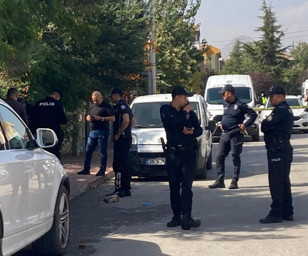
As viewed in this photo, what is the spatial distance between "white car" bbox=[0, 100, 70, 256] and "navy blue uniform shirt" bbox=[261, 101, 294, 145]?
3.01m

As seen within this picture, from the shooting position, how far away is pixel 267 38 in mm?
78938

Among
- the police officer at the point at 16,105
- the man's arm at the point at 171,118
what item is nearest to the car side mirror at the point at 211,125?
the police officer at the point at 16,105

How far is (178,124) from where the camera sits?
9180mm

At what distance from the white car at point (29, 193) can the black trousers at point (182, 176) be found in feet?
5.56

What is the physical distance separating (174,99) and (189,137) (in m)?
0.55

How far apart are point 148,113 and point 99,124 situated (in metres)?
1.27

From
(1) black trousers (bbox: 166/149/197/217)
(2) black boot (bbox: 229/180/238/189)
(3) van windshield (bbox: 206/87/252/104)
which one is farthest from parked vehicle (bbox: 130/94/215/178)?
(3) van windshield (bbox: 206/87/252/104)

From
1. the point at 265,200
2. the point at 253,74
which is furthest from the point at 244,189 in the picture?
the point at 253,74

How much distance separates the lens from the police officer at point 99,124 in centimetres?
1422

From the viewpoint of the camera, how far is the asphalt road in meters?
8.00

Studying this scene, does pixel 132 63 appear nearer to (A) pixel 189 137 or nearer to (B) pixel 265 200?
(B) pixel 265 200

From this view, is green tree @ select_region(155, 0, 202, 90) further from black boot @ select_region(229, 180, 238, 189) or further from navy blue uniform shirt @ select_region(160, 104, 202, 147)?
navy blue uniform shirt @ select_region(160, 104, 202, 147)

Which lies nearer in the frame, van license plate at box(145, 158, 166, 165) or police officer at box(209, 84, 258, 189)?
police officer at box(209, 84, 258, 189)

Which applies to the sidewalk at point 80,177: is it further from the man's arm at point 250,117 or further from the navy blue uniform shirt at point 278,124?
the navy blue uniform shirt at point 278,124
